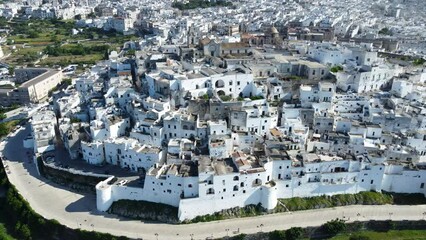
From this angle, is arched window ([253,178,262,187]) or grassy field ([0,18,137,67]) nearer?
arched window ([253,178,262,187])

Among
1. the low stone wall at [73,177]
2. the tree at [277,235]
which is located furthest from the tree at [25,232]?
the tree at [277,235]

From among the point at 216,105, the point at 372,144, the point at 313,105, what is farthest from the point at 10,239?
the point at 372,144

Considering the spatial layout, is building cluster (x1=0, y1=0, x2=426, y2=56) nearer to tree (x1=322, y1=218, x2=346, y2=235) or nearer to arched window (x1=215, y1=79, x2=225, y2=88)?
arched window (x1=215, y1=79, x2=225, y2=88)

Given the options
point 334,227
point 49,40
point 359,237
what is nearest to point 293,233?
point 334,227

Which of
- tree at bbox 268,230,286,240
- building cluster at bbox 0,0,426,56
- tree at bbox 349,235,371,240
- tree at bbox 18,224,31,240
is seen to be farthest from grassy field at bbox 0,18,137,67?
tree at bbox 349,235,371,240

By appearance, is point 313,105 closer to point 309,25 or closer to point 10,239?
point 10,239

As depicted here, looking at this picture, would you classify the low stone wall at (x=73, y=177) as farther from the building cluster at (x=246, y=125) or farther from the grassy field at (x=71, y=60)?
the grassy field at (x=71, y=60)

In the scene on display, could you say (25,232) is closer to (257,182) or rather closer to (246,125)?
(257,182)
